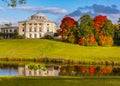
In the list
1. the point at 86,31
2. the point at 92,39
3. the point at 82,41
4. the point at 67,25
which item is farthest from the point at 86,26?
the point at 67,25

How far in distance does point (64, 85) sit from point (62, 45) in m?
94.2

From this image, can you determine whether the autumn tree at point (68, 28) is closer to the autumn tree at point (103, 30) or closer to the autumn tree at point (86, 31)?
the autumn tree at point (86, 31)

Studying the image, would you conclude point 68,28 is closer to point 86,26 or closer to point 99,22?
point 86,26

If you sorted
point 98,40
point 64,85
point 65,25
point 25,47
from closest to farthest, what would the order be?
point 64,85, point 25,47, point 98,40, point 65,25

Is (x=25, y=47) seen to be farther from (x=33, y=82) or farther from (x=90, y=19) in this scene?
(x=33, y=82)

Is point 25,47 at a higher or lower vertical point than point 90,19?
lower

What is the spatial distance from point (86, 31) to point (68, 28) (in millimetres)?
14277

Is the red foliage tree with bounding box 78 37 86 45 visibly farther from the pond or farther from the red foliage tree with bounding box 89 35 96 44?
the pond

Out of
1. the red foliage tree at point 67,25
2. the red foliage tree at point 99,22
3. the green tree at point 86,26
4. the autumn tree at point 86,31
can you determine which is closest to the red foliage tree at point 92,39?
the autumn tree at point 86,31

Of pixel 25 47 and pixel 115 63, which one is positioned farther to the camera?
pixel 25 47

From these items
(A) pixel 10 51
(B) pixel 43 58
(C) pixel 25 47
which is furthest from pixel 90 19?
(B) pixel 43 58

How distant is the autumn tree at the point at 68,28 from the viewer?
141725 mm

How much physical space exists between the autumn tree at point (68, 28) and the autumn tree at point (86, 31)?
14.5ft

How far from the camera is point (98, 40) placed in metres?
136
